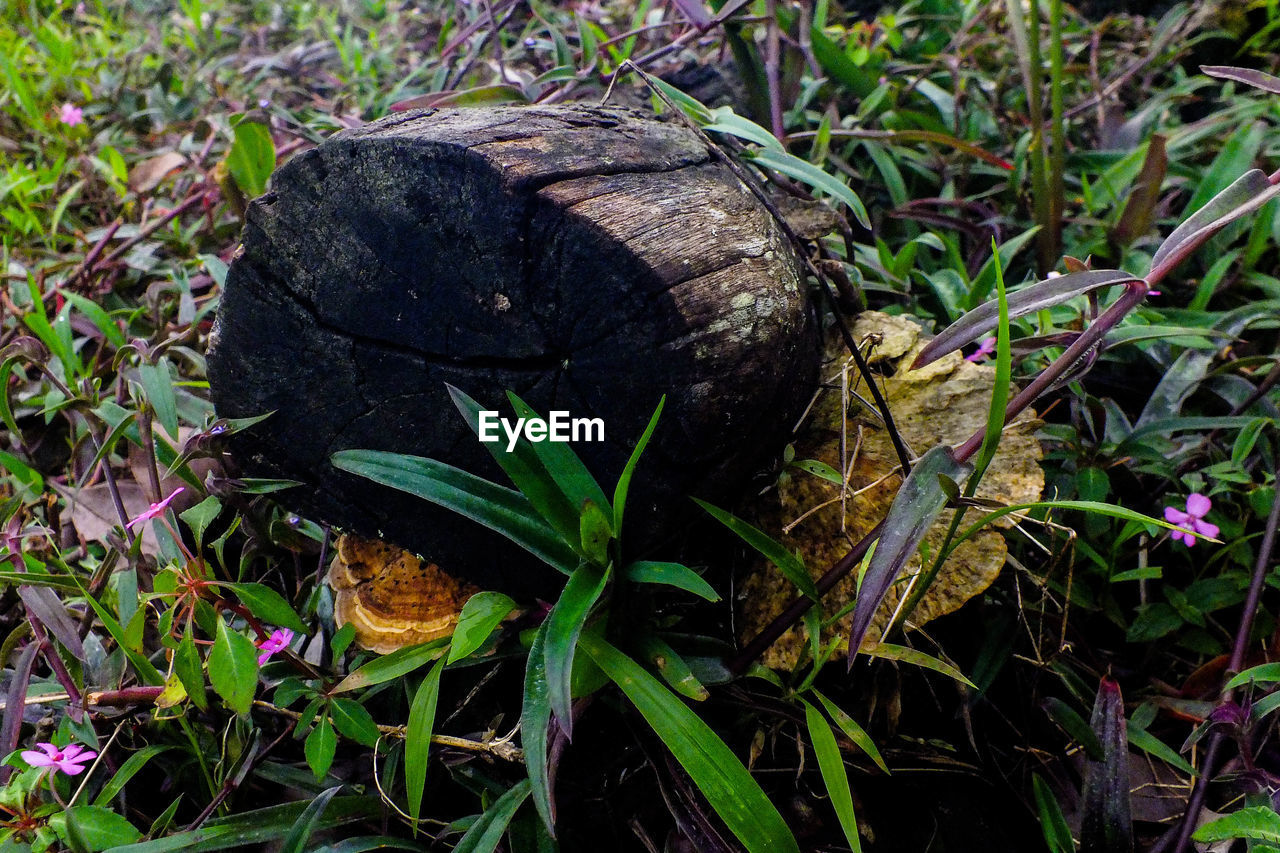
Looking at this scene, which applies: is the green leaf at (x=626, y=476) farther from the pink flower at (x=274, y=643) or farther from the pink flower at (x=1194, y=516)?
the pink flower at (x=1194, y=516)

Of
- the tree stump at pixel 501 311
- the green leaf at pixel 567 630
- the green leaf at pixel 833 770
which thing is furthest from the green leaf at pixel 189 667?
the green leaf at pixel 833 770

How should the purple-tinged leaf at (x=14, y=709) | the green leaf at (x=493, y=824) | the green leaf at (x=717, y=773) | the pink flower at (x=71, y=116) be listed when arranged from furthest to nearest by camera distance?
1. the pink flower at (x=71, y=116)
2. the purple-tinged leaf at (x=14, y=709)
3. the green leaf at (x=493, y=824)
4. the green leaf at (x=717, y=773)

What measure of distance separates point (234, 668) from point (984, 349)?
1.24 m

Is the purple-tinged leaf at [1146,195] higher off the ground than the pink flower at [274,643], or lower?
higher

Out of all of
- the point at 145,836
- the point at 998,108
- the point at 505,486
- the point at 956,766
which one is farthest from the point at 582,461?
the point at 998,108

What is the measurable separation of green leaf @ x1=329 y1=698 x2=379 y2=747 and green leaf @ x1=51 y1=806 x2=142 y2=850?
0.91ft

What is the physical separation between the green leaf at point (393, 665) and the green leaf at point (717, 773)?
0.99 feet

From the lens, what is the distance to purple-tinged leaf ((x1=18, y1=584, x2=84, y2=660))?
1.20 metres

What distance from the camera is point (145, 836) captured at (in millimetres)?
1186

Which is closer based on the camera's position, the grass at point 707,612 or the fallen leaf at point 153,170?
the grass at point 707,612

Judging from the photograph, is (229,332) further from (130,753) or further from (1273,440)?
(1273,440)

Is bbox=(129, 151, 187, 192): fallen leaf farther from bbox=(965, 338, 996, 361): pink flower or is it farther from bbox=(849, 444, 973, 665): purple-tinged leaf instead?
bbox=(849, 444, 973, 665): purple-tinged leaf

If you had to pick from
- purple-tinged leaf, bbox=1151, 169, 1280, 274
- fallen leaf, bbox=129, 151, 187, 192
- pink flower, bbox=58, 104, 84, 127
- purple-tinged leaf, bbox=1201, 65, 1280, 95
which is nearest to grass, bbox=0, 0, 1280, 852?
purple-tinged leaf, bbox=1151, 169, 1280, 274

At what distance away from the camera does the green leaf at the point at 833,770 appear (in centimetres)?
97
